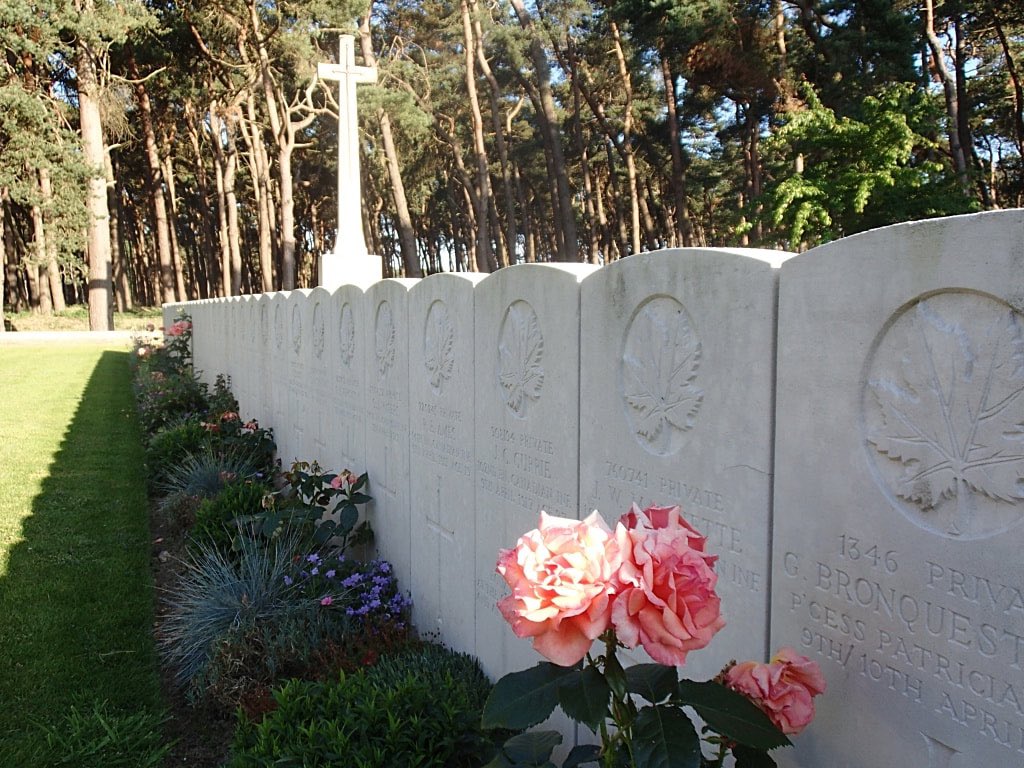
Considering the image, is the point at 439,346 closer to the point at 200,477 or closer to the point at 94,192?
the point at 200,477

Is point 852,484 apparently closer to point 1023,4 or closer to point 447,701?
point 447,701

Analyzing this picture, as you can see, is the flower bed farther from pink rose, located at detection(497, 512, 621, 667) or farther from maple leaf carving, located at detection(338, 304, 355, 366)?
pink rose, located at detection(497, 512, 621, 667)

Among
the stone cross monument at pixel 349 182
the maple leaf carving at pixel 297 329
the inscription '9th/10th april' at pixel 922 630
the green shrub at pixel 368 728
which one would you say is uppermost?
Result: the stone cross monument at pixel 349 182

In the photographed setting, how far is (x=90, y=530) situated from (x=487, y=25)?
22084 mm

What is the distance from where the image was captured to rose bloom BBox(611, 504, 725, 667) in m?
1.44

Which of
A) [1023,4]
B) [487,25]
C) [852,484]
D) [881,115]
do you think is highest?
[487,25]

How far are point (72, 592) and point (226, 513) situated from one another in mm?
996

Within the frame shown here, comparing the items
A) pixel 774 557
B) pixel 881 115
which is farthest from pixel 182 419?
pixel 881 115

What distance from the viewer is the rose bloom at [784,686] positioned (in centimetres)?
169

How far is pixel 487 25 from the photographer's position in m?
24.9

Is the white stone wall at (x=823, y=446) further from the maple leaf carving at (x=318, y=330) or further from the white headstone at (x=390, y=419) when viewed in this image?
the maple leaf carving at (x=318, y=330)

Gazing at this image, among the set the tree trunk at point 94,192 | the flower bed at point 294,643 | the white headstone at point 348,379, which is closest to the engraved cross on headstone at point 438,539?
the flower bed at point 294,643

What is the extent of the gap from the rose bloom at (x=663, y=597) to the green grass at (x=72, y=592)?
2600 mm

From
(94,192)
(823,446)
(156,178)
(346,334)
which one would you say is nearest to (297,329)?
(346,334)
